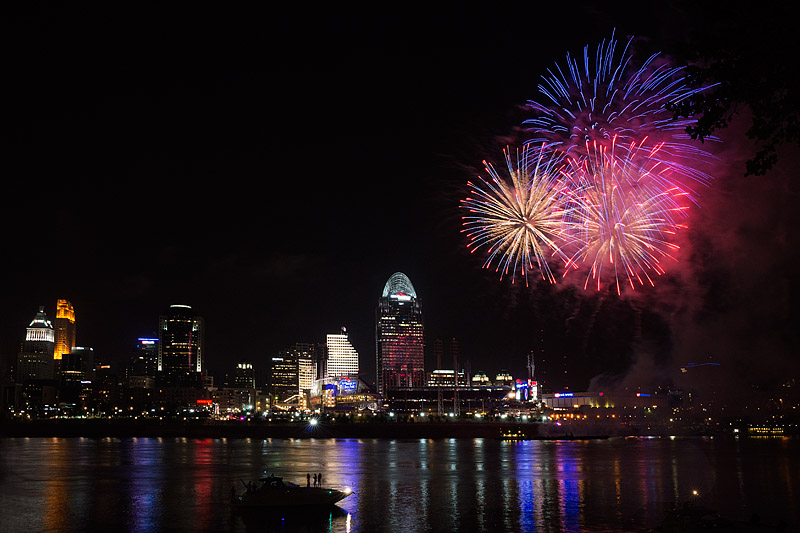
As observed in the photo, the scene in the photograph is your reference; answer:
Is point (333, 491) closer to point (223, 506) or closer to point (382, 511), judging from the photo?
point (382, 511)

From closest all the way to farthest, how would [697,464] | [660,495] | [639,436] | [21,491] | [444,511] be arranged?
[444,511] → [660,495] → [21,491] → [697,464] → [639,436]

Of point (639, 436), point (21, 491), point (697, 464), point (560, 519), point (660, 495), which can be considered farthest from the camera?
point (639, 436)

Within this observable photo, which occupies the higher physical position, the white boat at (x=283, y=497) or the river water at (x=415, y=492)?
the white boat at (x=283, y=497)

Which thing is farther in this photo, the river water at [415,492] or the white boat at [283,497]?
the white boat at [283,497]

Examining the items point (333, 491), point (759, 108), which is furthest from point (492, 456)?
point (759, 108)

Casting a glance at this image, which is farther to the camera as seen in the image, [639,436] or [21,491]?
[639,436]
